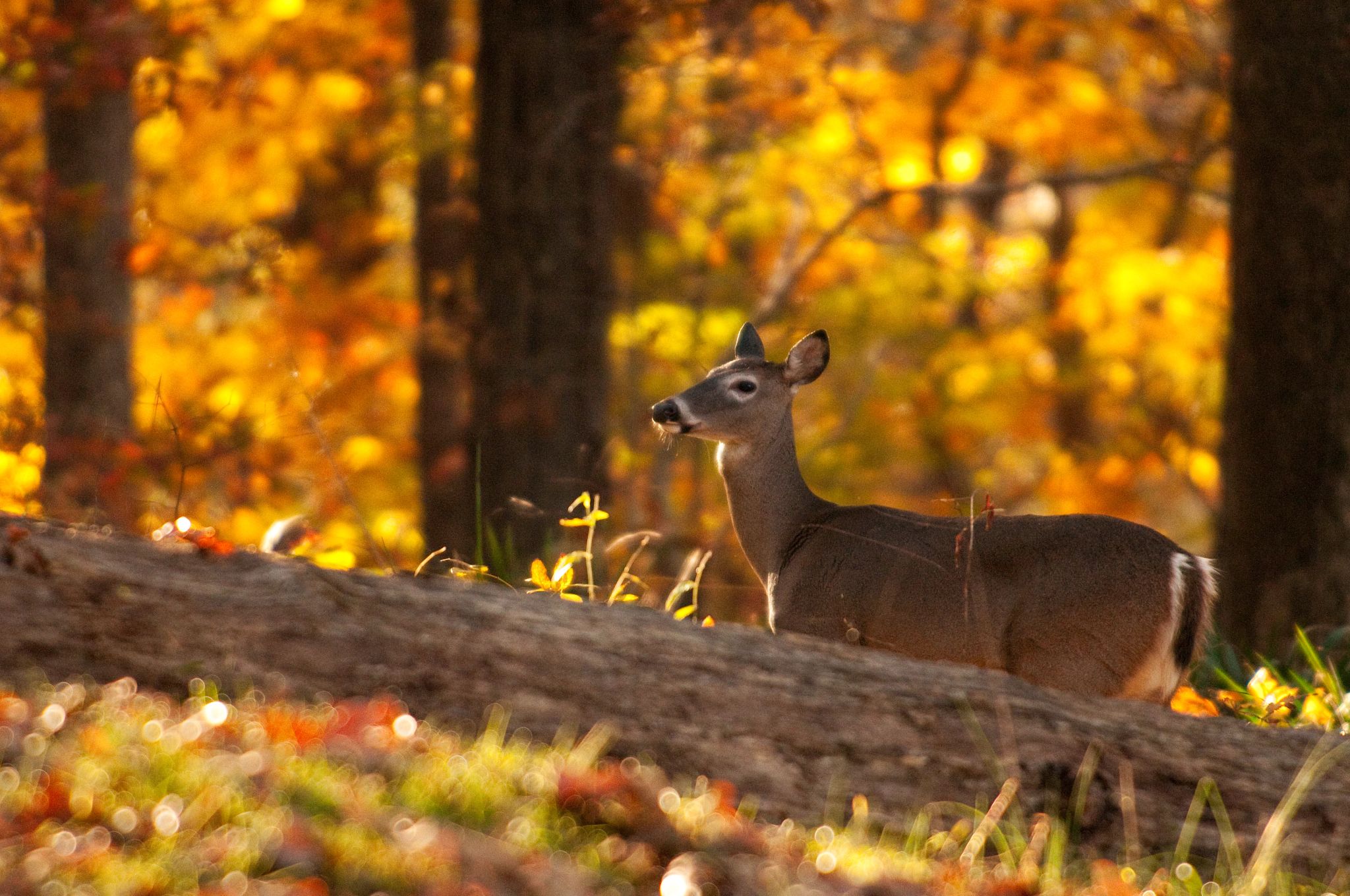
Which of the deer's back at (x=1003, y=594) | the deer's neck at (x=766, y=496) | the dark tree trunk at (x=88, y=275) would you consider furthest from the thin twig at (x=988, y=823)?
the dark tree trunk at (x=88, y=275)

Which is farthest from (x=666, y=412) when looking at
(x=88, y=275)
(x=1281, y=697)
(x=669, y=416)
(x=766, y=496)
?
(x=88, y=275)

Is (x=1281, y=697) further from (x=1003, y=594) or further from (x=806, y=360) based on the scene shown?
(x=806, y=360)

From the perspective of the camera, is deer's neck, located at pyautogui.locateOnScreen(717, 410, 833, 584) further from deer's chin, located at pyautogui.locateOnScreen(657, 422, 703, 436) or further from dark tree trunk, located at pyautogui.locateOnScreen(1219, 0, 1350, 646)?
dark tree trunk, located at pyautogui.locateOnScreen(1219, 0, 1350, 646)

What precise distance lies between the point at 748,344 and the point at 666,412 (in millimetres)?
1074

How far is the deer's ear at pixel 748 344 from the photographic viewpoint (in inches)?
292

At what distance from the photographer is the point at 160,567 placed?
14.6 feet

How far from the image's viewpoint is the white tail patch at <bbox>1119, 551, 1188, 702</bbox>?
526 cm

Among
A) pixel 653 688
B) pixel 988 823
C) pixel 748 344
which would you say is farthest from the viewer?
pixel 748 344

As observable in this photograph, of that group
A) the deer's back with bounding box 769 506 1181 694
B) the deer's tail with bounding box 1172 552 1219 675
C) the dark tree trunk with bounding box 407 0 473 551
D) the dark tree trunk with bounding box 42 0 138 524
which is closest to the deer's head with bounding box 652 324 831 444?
the deer's back with bounding box 769 506 1181 694

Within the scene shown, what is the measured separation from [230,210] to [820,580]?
13835 mm

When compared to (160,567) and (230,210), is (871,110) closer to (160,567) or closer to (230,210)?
(230,210)

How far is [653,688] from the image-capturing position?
438 cm

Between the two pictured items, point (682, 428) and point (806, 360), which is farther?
point (806, 360)

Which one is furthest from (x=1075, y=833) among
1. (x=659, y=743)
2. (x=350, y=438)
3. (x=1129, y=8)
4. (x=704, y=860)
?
(x=350, y=438)
